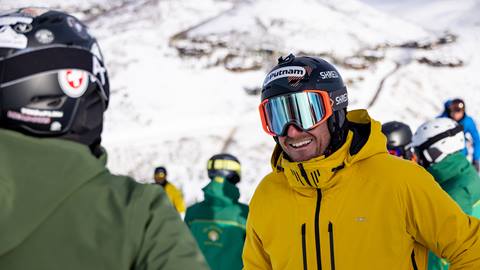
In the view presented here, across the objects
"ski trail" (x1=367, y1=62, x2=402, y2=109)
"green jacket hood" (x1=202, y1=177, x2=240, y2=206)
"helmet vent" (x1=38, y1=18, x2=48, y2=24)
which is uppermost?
"helmet vent" (x1=38, y1=18, x2=48, y2=24)

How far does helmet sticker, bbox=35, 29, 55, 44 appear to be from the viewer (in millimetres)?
1433

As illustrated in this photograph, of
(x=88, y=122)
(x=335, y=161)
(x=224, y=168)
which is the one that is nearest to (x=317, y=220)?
(x=335, y=161)

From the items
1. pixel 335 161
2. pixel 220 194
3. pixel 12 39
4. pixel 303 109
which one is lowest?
pixel 220 194

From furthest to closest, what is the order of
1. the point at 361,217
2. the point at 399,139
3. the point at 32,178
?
the point at 399,139
the point at 361,217
the point at 32,178

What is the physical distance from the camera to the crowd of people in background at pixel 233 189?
1.25 m

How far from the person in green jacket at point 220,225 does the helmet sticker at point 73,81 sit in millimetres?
3935

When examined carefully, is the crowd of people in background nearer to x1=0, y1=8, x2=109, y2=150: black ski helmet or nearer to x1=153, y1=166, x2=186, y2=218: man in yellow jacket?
x1=0, y1=8, x2=109, y2=150: black ski helmet

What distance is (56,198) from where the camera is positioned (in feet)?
4.08

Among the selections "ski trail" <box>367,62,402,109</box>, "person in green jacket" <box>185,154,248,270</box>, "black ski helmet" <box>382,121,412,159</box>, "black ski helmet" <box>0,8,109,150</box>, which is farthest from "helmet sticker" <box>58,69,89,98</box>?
"ski trail" <box>367,62,402,109</box>

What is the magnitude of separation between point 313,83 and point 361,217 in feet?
2.78

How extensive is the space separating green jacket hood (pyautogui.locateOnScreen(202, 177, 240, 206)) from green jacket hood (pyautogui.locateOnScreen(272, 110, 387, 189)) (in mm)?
2459

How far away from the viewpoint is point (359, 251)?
2.62 meters

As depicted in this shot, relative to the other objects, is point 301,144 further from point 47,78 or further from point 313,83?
point 47,78

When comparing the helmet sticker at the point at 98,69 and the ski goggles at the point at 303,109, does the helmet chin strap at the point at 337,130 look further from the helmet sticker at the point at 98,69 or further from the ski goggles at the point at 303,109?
Answer: the helmet sticker at the point at 98,69
